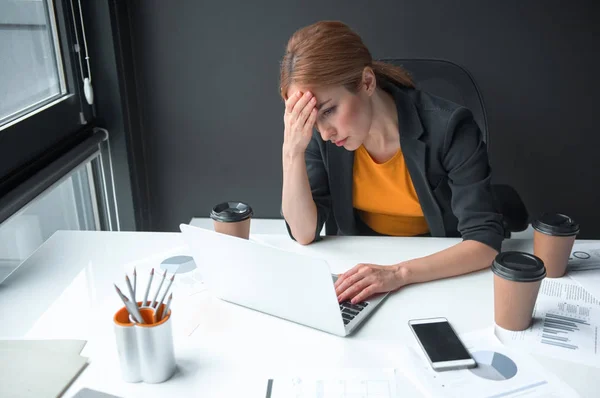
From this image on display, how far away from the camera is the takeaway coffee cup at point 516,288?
999 mm

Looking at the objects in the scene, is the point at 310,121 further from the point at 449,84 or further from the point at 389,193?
the point at 449,84

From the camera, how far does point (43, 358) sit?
992 millimetres

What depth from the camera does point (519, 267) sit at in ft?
3.33

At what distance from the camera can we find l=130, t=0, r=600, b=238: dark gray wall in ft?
7.27

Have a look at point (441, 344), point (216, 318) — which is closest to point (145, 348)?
point (216, 318)

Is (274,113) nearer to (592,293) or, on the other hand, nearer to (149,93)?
(149,93)

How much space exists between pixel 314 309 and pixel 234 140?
1.56 m

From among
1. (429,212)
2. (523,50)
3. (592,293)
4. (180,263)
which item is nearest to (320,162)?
(429,212)

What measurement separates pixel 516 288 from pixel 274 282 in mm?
425

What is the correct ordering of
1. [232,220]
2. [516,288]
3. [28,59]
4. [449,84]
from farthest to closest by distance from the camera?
[28,59]
[449,84]
[232,220]
[516,288]

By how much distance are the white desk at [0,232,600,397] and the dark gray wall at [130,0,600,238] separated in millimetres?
1094

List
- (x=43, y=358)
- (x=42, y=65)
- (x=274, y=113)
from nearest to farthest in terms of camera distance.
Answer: (x=43, y=358)
(x=42, y=65)
(x=274, y=113)

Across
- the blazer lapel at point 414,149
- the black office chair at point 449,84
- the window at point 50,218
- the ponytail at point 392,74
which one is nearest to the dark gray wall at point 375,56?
the window at point 50,218

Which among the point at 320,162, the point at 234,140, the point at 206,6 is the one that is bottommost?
the point at 234,140
